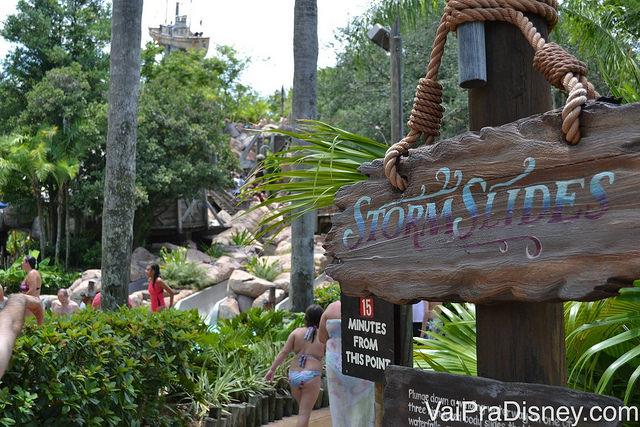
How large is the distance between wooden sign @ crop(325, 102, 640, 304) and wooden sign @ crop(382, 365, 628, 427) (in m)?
0.24

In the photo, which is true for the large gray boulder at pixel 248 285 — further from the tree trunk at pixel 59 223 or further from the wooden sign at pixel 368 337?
the wooden sign at pixel 368 337

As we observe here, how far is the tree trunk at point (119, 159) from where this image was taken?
7418mm

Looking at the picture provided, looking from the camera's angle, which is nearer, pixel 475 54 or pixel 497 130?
pixel 497 130

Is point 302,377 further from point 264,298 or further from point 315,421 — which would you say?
point 264,298

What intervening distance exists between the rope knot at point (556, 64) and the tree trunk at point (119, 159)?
21.0 feet

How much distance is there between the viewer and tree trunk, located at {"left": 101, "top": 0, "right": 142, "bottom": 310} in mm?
7418

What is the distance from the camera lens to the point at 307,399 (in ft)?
21.1

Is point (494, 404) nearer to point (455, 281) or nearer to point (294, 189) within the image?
point (455, 281)

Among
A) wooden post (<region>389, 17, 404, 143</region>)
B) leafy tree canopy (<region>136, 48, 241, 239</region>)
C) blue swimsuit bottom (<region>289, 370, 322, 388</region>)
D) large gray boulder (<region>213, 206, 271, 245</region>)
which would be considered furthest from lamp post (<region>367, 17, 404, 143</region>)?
large gray boulder (<region>213, 206, 271, 245</region>)

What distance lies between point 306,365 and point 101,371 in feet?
7.17

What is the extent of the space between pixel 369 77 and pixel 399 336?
1865 cm

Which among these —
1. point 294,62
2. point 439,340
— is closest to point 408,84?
point 294,62

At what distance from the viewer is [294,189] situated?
290 cm

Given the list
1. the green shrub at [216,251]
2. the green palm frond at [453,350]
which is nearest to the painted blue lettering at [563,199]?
the green palm frond at [453,350]
